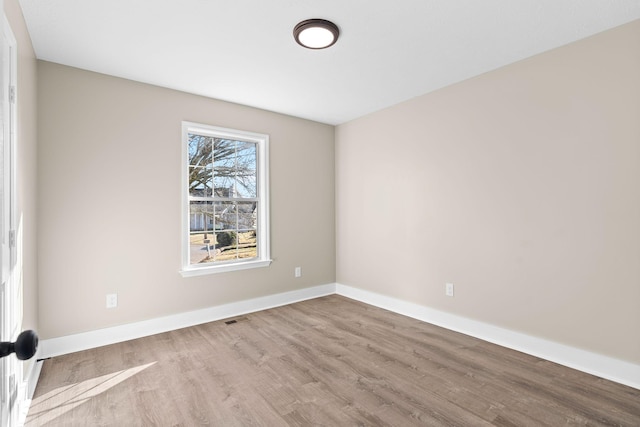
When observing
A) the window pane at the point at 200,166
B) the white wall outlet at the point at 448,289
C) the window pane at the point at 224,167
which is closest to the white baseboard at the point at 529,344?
the white wall outlet at the point at 448,289

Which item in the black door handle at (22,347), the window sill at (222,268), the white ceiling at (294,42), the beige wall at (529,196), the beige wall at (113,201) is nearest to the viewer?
the black door handle at (22,347)

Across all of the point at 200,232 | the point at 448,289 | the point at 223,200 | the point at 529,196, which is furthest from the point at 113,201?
the point at 529,196

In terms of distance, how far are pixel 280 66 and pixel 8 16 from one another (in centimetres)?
179

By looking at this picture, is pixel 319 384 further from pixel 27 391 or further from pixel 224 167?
pixel 224 167

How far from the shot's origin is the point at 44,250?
287cm

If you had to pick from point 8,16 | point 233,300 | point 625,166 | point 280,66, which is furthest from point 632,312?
point 8,16

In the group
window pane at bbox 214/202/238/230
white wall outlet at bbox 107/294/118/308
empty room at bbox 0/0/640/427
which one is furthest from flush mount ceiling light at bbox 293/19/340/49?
white wall outlet at bbox 107/294/118/308

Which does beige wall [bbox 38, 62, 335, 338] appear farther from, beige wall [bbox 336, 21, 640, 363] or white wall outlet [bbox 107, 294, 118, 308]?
beige wall [bbox 336, 21, 640, 363]

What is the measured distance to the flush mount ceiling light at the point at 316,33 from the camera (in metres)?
2.35

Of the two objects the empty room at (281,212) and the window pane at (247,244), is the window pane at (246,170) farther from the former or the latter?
the window pane at (247,244)

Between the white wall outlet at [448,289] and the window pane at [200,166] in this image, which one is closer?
the white wall outlet at [448,289]

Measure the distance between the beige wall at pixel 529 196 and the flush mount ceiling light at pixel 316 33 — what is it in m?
1.59

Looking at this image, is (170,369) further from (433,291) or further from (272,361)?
(433,291)

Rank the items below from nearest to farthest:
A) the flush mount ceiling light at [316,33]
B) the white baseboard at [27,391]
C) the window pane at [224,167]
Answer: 1. the white baseboard at [27,391]
2. the flush mount ceiling light at [316,33]
3. the window pane at [224,167]
